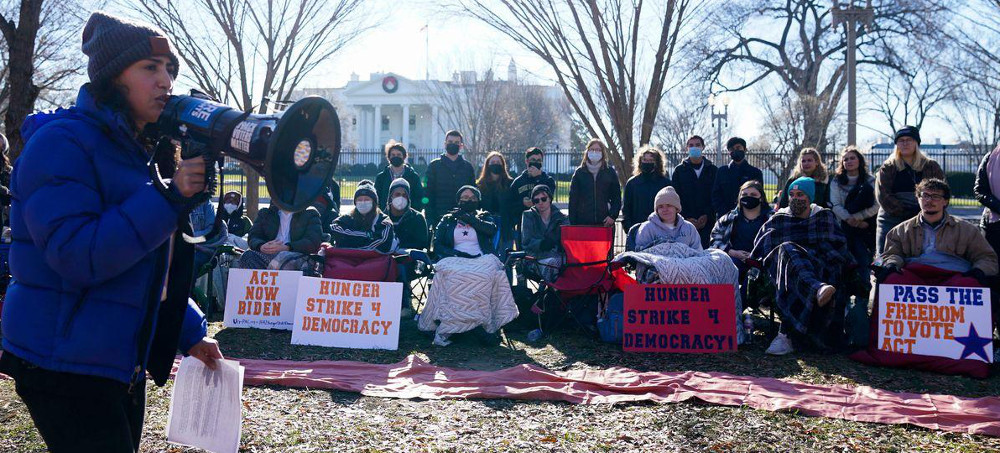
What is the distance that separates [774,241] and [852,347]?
110 centimetres

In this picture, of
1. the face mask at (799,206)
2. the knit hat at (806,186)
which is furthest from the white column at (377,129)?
the face mask at (799,206)

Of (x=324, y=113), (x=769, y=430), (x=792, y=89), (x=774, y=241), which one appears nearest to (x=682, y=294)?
(x=774, y=241)

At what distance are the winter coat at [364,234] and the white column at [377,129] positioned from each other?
61394mm

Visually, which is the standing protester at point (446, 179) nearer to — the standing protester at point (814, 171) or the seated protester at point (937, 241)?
the standing protester at point (814, 171)

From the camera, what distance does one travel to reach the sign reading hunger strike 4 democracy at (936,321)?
5949mm

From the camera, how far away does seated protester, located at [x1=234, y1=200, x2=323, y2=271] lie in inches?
310

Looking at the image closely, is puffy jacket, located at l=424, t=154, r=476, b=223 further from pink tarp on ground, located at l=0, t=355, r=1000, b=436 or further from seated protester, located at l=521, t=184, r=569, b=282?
pink tarp on ground, located at l=0, t=355, r=1000, b=436

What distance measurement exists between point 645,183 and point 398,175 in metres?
3.01

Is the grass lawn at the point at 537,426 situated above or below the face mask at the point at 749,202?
below

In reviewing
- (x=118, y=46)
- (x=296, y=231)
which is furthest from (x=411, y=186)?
(x=118, y=46)

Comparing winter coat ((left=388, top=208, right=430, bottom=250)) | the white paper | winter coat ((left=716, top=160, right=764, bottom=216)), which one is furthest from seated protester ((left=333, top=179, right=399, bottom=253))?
the white paper

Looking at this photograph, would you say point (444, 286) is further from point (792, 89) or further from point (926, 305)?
point (792, 89)

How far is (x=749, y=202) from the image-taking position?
7734mm

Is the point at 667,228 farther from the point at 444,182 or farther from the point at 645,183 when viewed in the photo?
the point at 444,182
